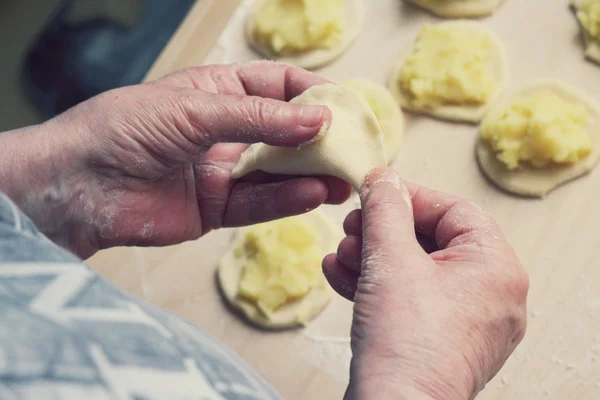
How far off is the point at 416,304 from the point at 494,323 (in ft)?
0.52

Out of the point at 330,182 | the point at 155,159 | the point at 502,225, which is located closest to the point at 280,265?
the point at 330,182

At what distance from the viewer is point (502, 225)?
1.61 meters

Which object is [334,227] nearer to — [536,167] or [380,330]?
[536,167]

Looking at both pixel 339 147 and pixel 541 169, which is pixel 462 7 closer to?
pixel 541 169

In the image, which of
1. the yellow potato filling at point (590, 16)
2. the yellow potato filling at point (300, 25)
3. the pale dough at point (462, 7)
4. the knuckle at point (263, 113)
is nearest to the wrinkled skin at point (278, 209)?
the knuckle at point (263, 113)

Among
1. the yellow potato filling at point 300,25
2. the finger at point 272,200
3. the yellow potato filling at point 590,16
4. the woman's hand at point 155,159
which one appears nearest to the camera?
the woman's hand at point 155,159

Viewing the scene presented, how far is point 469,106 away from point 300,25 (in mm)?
601

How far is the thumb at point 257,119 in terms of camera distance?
1.05m

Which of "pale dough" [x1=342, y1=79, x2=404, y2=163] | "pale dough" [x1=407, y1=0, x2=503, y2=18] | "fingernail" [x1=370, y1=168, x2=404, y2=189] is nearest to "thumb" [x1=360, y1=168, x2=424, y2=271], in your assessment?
"fingernail" [x1=370, y1=168, x2=404, y2=189]

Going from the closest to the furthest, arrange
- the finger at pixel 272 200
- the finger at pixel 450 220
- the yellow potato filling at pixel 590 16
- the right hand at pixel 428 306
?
1. the right hand at pixel 428 306
2. the finger at pixel 450 220
3. the finger at pixel 272 200
4. the yellow potato filling at pixel 590 16

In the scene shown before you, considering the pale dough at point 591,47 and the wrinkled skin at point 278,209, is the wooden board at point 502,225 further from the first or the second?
the wrinkled skin at point 278,209

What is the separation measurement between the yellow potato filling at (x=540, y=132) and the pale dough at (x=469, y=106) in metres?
0.07

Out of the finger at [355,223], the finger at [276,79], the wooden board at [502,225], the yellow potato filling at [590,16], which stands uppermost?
the finger at [276,79]

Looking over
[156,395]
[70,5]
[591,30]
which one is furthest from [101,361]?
[70,5]
